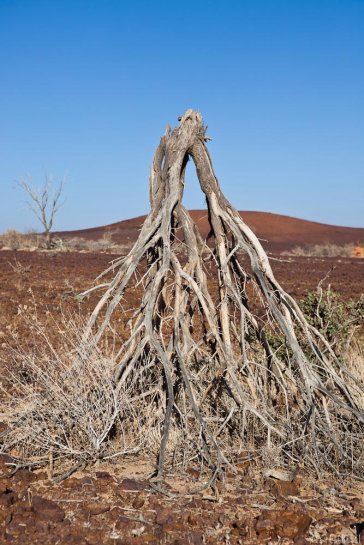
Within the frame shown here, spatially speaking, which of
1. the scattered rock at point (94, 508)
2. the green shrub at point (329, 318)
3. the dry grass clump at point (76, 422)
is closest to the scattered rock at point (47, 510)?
the scattered rock at point (94, 508)

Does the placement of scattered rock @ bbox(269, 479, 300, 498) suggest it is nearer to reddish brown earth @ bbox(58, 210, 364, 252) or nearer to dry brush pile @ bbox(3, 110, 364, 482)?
dry brush pile @ bbox(3, 110, 364, 482)

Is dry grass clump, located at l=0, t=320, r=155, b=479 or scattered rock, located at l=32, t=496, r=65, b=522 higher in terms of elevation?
dry grass clump, located at l=0, t=320, r=155, b=479

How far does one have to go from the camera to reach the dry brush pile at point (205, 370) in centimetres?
417

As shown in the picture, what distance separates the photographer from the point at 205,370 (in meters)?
4.83

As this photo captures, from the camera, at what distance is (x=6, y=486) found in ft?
12.1

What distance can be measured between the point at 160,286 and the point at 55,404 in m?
1.12

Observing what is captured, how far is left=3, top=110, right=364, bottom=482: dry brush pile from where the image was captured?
164 inches

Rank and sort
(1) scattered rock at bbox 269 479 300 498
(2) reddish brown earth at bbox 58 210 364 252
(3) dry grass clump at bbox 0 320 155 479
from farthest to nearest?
(2) reddish brown earth at bbox 58 210 364 252, (3) dry grass clump at bbox 0 320 155 479, (1) scattered rock at bbox 269 479 300 498

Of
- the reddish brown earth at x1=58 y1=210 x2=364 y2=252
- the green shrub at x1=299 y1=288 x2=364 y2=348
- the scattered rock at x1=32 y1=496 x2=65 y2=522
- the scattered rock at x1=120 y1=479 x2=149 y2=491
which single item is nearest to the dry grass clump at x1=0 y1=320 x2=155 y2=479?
the scattered rock at x1=120 y1=479 x2=149 y2=491

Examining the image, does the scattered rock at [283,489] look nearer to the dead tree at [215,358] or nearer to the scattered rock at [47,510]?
the dead tree at [215,358]

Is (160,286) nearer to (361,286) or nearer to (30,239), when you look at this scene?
(361,286)

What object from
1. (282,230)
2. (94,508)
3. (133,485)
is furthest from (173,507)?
(282,230)

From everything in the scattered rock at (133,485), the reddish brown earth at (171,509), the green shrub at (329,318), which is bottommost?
the reddish brown earth at (171,509)

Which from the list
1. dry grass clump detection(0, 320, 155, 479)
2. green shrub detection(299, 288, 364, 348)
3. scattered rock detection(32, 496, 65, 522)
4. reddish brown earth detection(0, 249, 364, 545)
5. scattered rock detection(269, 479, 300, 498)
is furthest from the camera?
green shrub detection(299, 288, 364, 348)
